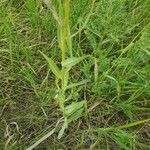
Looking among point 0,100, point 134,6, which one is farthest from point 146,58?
point 0,100

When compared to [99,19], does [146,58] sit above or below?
below

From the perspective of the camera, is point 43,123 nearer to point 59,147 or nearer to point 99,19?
point 59,147

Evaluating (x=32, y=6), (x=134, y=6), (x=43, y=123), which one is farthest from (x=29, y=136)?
(x=134, y=6)

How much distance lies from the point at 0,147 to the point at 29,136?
10 centimetres

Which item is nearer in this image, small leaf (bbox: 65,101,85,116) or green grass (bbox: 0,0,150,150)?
small leaf (bbox: 65,101,85,116)

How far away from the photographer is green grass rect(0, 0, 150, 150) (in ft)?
3.64

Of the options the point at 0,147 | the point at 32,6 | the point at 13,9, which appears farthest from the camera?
the point at 13,9

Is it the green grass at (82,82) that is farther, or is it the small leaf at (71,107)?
the green grass at (82,82)

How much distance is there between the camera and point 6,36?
1.21 meters

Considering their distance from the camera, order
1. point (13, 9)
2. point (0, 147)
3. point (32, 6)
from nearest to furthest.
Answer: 1. point (0, 147)
2. point (32, 6)
3. point (13, 9)

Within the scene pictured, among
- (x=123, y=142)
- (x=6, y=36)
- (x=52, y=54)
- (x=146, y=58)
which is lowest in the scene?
(x=123, y=142)

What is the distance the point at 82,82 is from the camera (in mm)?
1066

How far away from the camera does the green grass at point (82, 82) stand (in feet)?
3.64

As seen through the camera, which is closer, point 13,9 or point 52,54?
point 52,54
